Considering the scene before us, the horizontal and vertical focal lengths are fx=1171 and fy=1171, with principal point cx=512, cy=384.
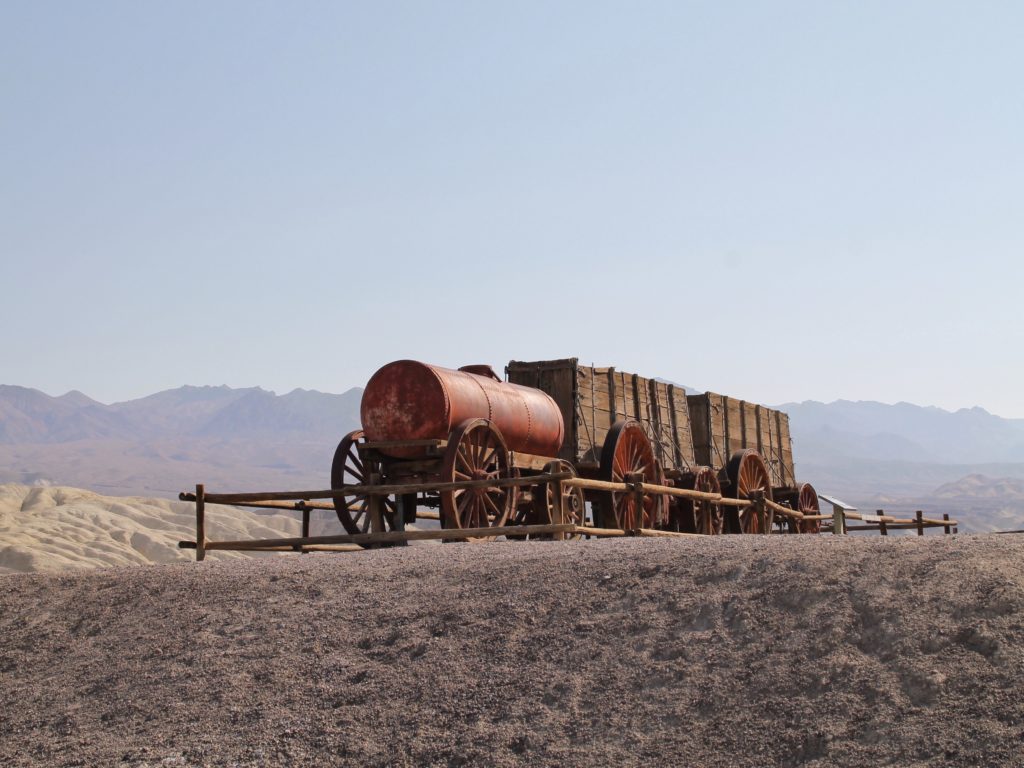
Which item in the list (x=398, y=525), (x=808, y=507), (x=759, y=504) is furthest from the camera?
(x=808, y=507)

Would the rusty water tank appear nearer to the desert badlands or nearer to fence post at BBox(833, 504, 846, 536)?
the desert badlands

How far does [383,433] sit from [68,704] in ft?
23.8

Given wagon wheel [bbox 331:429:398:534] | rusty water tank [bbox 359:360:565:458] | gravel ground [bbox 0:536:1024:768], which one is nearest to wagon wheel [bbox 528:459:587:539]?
rusty water tank [bbox 359:360:565:458]

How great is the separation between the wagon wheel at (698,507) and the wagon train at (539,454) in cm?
3

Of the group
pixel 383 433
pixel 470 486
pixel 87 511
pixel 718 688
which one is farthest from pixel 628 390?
pixel 87 511

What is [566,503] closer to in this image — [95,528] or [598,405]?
[598,405]

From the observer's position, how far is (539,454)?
53.8 feet

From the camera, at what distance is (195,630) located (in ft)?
28.8

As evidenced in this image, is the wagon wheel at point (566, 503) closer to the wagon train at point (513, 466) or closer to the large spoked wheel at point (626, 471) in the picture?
the wagon train at point (513, 466)

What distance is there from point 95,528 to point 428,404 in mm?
33430

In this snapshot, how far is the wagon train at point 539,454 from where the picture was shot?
46.2ft

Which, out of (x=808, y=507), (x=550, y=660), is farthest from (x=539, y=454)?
(x=808, y=507)

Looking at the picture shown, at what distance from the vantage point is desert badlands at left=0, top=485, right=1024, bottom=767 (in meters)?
6.26

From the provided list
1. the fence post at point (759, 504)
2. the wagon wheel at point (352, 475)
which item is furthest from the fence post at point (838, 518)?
the wagon wheel at point (352, 475)
